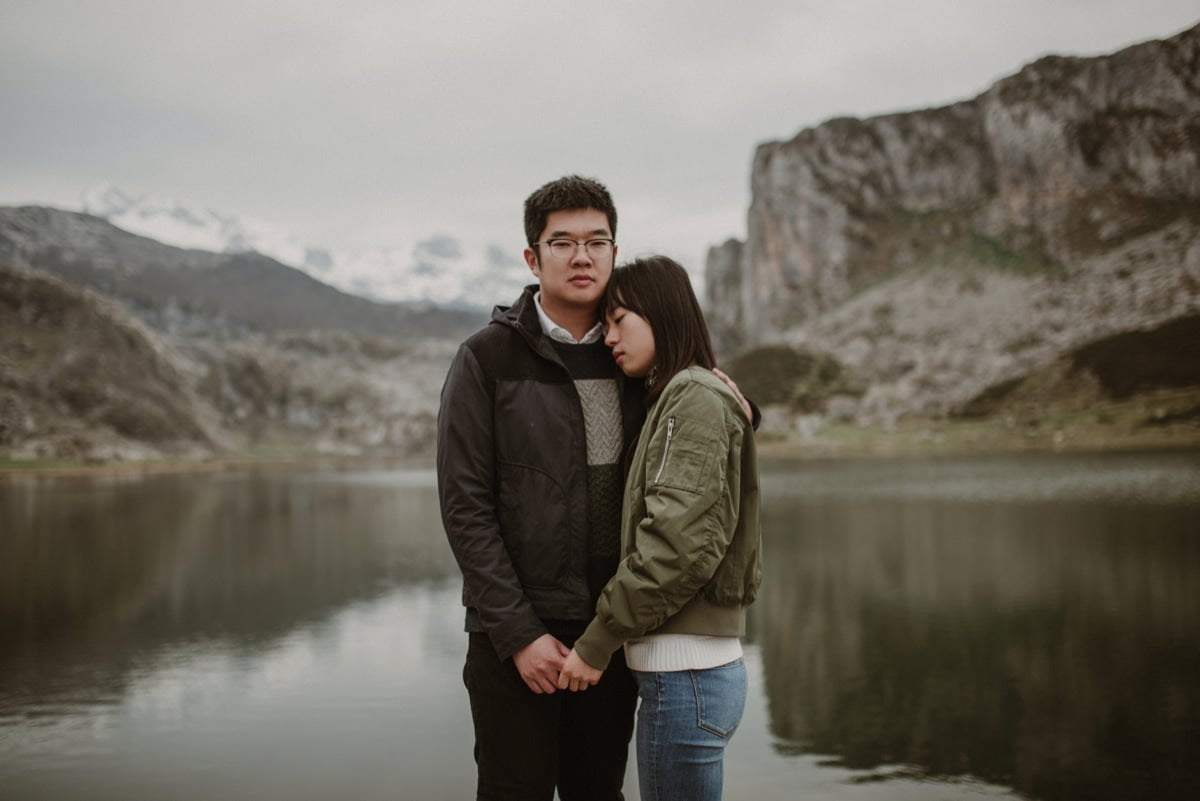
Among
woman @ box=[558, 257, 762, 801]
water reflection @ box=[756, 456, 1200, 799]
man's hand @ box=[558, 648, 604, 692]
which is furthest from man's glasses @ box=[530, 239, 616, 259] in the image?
water reflection @ box=[756, 456, 1200, 799]

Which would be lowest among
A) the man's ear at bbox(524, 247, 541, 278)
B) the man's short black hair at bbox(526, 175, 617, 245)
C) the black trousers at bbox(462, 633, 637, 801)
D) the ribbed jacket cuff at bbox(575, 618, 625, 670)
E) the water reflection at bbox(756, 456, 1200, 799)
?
the water reflection at bbox(756, 456, 1200, 799)

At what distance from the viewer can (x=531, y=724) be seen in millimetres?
4492

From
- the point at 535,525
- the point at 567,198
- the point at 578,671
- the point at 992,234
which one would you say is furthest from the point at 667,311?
the point at 992,234

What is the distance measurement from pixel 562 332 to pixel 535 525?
1.08 metres

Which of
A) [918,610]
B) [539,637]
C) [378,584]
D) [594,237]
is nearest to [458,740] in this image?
[539,637]

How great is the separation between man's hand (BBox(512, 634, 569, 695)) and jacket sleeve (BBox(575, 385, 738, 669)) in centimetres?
44

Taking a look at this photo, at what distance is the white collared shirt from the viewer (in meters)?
4.69

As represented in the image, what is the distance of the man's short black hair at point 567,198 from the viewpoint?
4.50 meters

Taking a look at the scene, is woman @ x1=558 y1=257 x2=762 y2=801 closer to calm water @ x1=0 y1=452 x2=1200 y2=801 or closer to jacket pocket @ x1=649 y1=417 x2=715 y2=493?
jacket pocket @ x1=649 y1=417 x2=715 y2=493

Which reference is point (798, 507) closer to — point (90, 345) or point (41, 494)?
point (41, 494)

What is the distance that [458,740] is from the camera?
1109cm

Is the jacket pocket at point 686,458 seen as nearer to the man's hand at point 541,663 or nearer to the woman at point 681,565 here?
the woman at point 681,565

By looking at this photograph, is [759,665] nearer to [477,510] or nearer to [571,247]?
[477,510]

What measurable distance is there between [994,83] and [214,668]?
196153 millimetres
